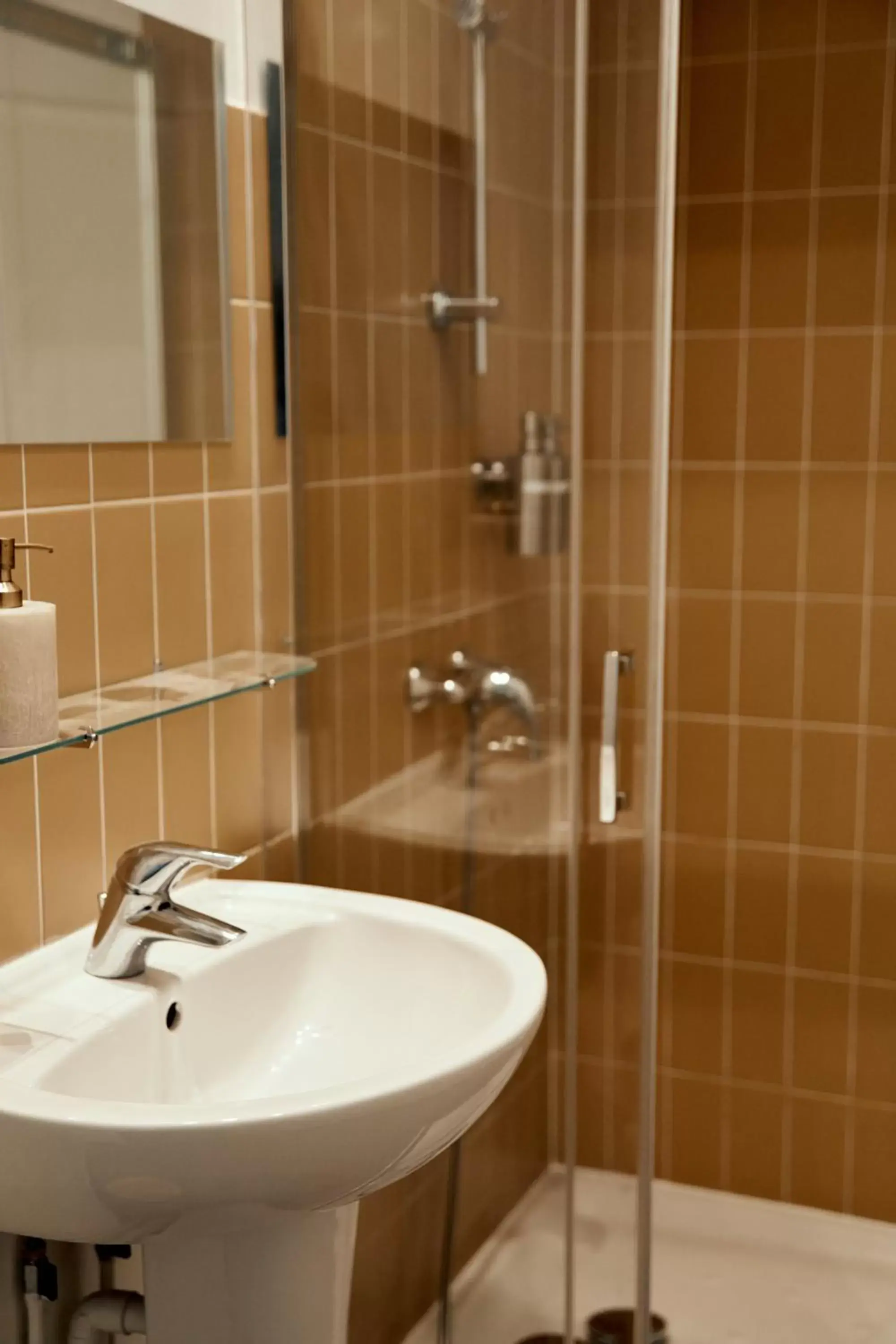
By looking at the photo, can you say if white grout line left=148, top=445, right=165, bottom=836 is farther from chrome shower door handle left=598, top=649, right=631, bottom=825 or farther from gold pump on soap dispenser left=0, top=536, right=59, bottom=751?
chrome shower door handle left=598, top=649, right=631, bottom=825

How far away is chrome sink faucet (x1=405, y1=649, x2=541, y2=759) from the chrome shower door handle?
3.6 inches

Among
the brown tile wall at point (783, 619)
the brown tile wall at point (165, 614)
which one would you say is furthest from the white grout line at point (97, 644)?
the brown tile wall at point (783, 619)

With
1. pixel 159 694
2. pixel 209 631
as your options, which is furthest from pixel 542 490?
pixel 159 694

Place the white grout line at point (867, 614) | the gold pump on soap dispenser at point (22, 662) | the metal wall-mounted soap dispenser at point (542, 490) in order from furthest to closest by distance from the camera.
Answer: the white grout line at point (867, 614) < the metal wall-mounted soap dispenser at point (542, 490) < the gold pump on soap dispenser at point (22, 662)

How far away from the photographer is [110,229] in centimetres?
135

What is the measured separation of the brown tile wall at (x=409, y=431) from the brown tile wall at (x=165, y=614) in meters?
0.06

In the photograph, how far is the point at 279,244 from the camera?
1.62m

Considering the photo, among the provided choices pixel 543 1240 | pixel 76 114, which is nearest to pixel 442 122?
pixel 76 114

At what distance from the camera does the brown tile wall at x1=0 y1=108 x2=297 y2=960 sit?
1.27 meters

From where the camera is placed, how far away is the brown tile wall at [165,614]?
4.18 ft

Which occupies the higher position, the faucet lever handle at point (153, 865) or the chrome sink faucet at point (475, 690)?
the chrome sink faucet at point (475, 690)

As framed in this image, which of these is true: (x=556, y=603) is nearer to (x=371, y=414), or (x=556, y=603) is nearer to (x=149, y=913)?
(x=371, y=414)

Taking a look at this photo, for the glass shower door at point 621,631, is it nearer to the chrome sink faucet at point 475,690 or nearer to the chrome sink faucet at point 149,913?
the chrome sink faucet at point 475,690

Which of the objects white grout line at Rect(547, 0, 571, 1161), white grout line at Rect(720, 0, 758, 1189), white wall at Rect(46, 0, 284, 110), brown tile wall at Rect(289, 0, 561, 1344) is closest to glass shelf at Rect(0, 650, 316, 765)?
brown tile wall at Rect(289, 0, 561, 1344)
